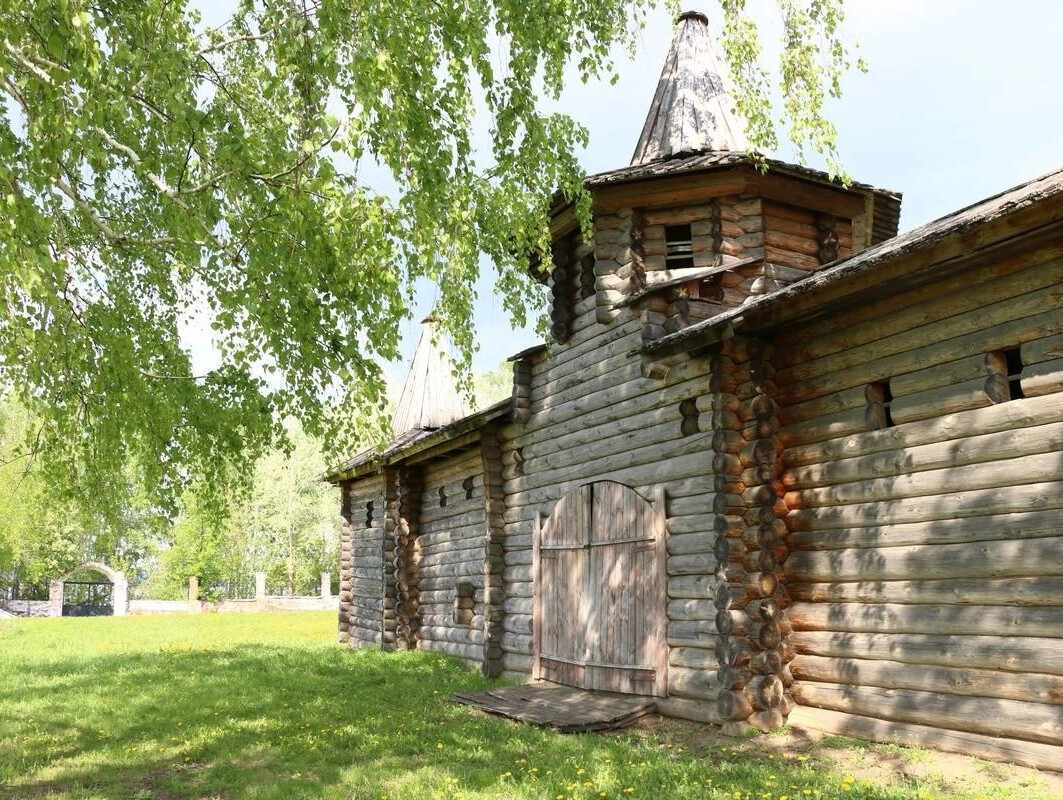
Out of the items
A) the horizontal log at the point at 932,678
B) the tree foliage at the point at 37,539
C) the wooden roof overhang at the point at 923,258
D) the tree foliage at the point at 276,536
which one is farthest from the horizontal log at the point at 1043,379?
the tree foliage at the point at 276,536

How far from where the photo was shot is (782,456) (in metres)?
9.66

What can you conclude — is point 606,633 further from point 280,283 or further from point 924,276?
point 280,283

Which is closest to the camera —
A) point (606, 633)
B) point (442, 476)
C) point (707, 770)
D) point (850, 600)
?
point (707, 770)

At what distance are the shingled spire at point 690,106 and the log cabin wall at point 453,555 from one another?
6.23m

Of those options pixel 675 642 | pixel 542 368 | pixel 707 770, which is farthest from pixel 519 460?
pixel 707 770

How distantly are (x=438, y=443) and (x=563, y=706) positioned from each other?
6.69 metres

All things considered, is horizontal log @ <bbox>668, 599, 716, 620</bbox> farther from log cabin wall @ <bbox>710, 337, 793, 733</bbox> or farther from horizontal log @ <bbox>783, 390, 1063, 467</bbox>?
horizontal log @ <bbox>783, 390, 1063, 467</bbox>

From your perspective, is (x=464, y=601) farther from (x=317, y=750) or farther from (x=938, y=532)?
(x=938, y=532)

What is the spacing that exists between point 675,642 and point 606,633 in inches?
58.4

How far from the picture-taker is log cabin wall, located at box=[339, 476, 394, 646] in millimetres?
20797

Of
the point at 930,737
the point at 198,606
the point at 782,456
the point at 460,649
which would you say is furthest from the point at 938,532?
the point at 198,606

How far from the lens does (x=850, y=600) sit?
344 inches

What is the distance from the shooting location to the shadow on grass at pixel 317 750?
731cm

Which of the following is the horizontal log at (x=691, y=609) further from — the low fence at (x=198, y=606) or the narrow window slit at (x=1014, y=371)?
the low fence at (x=198, y=606)
